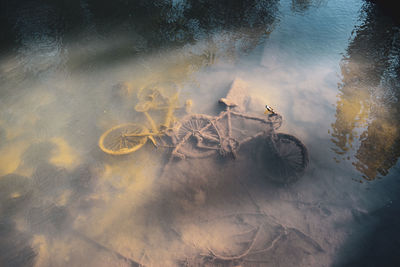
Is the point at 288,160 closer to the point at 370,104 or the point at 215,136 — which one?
the point at 215,136

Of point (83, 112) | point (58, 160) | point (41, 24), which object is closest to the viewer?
point (58, 160)

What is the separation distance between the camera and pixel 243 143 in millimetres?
6367

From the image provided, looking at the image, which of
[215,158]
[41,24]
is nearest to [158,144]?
[215,158]

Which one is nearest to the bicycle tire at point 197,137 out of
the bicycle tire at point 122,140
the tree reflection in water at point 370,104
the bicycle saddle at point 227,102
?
the bicycle saddle at point 227,102

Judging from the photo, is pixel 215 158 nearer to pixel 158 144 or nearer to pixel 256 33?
pixel 158 144

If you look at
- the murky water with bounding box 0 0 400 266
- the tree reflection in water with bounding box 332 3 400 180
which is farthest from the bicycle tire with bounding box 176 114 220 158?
the tree reflection in water with bounding box 332 3 400 180

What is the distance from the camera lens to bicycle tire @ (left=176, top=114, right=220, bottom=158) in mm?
6270

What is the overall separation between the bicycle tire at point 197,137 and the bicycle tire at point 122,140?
4.05 feet

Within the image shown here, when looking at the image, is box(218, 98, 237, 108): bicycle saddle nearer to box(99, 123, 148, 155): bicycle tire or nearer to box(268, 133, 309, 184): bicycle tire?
box(268, 133, 309, 184): bicycle tire

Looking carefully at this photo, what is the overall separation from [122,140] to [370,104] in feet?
28.8

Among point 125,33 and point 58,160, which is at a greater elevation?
point 125,33

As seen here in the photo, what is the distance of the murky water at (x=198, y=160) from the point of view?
4859 mm

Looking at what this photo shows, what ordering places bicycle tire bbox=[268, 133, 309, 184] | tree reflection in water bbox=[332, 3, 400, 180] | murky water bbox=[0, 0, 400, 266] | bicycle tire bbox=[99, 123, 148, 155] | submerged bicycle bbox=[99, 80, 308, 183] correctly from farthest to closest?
1. bicycle tire bbox=[99, 123, 148, 155]
2. tree reflection in water bbox=[332, 3, 400, 180]
3. submerged bicycle bbox=[99, 80, 308, 183]
4. bicycle tire bbox=[268, 133, 309, 184]
5. murky water bbox=[0, 0, 400, 266]

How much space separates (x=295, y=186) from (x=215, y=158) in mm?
2322
